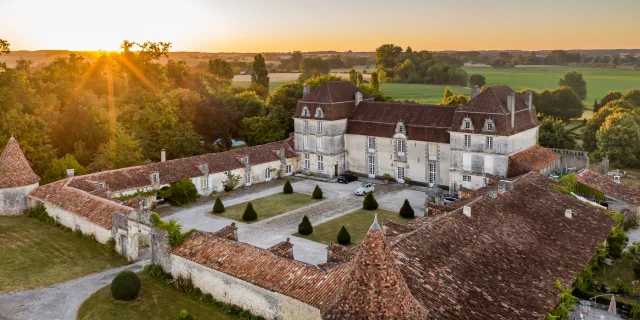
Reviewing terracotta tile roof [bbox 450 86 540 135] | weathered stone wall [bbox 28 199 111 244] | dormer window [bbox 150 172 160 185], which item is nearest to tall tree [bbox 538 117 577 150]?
terracotta tile roof [bbox 450 86 540 135]

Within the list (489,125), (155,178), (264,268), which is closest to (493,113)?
(489,125)

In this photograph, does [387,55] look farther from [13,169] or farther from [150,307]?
[150,307]

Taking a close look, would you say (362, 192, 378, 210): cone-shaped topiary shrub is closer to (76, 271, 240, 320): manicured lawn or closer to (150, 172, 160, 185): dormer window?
(150, 172, 160, 185): dormer window

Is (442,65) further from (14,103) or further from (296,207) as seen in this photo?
(14,103)

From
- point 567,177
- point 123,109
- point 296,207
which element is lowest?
point 296,207

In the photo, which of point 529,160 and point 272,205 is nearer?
point 272,205

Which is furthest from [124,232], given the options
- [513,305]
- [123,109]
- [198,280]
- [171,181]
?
[123,109]
